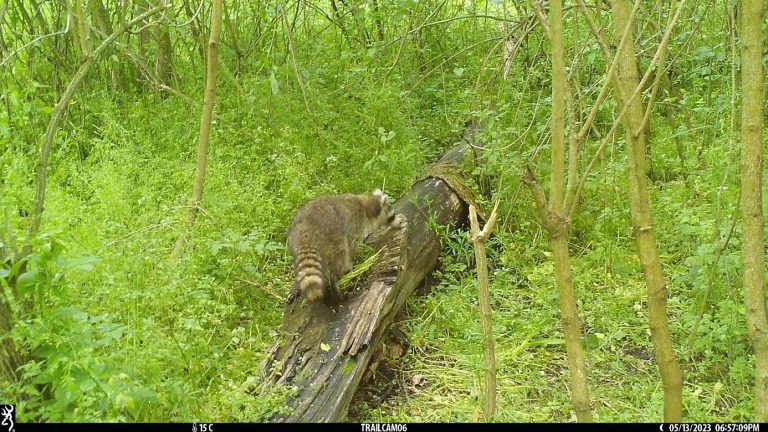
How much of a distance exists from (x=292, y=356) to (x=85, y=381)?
1313mm

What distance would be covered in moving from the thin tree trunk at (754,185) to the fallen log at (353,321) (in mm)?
2011

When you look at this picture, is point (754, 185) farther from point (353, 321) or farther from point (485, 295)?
point (353, 321)

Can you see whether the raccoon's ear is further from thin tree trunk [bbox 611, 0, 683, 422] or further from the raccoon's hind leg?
thin tree trunk [bbox 611, 0, 683, 422]

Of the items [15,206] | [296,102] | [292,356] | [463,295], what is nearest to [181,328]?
[292,356]

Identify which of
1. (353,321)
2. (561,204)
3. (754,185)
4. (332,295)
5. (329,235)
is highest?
(754,185)

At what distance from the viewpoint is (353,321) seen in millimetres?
4301

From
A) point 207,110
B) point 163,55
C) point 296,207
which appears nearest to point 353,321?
point 296,207

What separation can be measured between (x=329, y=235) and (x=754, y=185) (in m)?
2.82

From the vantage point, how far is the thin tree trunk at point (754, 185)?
2.85 m

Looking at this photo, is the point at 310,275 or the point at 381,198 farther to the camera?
the point at 381,198

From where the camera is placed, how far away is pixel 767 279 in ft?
13.7

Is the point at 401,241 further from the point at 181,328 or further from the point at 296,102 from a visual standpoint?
the point at 296,102

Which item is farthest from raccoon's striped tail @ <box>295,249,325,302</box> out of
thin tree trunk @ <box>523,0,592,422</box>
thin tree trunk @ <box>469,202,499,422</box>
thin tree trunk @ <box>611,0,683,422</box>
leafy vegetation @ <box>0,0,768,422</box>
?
thin tree trunk @ <box>611,0,683,422</box>

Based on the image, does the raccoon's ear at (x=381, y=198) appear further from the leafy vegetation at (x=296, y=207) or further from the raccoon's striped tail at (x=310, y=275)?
the raccoon's striped tail at (x=310, y=275)
